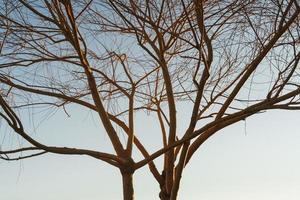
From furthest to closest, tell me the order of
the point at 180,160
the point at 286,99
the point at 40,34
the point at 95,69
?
the point at 95,69
the point at 40,34
the point at 180,160
the point at 286,99

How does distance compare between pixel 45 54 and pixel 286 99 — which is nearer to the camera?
pixel 286 99

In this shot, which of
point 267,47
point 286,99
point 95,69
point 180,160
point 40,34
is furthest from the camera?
point 95,69

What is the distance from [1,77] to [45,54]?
0.47 meters

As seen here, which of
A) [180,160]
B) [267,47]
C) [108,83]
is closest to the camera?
[267,47]

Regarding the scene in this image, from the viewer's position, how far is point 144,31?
12.3 ft

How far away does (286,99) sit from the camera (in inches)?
116

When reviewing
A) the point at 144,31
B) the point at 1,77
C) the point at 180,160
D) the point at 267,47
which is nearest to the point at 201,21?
the point at 267,47

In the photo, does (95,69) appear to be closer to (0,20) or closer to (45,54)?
(45,54)

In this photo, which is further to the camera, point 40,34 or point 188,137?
point 40,34

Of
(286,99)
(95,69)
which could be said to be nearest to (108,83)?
(95,69)

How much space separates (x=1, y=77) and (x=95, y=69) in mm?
851

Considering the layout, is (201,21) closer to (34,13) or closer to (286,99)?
(286,99)

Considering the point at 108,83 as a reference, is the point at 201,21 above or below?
below

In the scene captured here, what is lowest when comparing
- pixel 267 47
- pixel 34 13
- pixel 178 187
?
pixel 178 187
